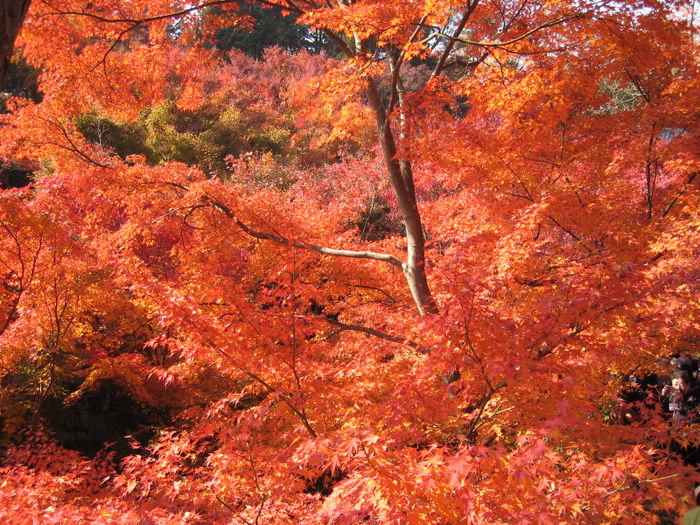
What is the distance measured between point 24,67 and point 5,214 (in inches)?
704

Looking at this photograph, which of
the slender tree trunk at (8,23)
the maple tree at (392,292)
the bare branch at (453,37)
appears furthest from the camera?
the bare branch at (453,37)

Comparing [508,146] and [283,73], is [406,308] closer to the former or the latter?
[508,146]

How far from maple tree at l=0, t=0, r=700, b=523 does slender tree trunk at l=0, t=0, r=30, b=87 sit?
2181 millimetres

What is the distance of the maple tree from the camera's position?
2898 millimetres

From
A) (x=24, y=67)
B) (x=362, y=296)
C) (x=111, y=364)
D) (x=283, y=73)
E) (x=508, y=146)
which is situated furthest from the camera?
(x=283, y=73)

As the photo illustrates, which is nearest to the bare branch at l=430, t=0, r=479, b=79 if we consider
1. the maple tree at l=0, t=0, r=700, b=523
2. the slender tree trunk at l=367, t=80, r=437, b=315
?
the maple tree at l=0, t=0, r=700, b=523

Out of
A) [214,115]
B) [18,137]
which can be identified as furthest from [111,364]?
[214,115]

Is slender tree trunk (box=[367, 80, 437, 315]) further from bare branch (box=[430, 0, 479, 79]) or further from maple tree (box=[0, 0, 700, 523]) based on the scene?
bare branch (box=[430, 0, 479, 79])

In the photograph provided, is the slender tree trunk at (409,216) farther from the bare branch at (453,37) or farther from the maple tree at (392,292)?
the bare branch at (453,37)

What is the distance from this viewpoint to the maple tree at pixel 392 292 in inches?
114

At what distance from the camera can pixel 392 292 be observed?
6.33m

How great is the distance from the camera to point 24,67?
17.7 m

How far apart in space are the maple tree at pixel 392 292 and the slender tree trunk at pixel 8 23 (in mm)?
2181

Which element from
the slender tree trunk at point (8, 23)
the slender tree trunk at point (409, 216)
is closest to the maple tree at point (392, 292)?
the slender tree trunk at point (409, 216)
